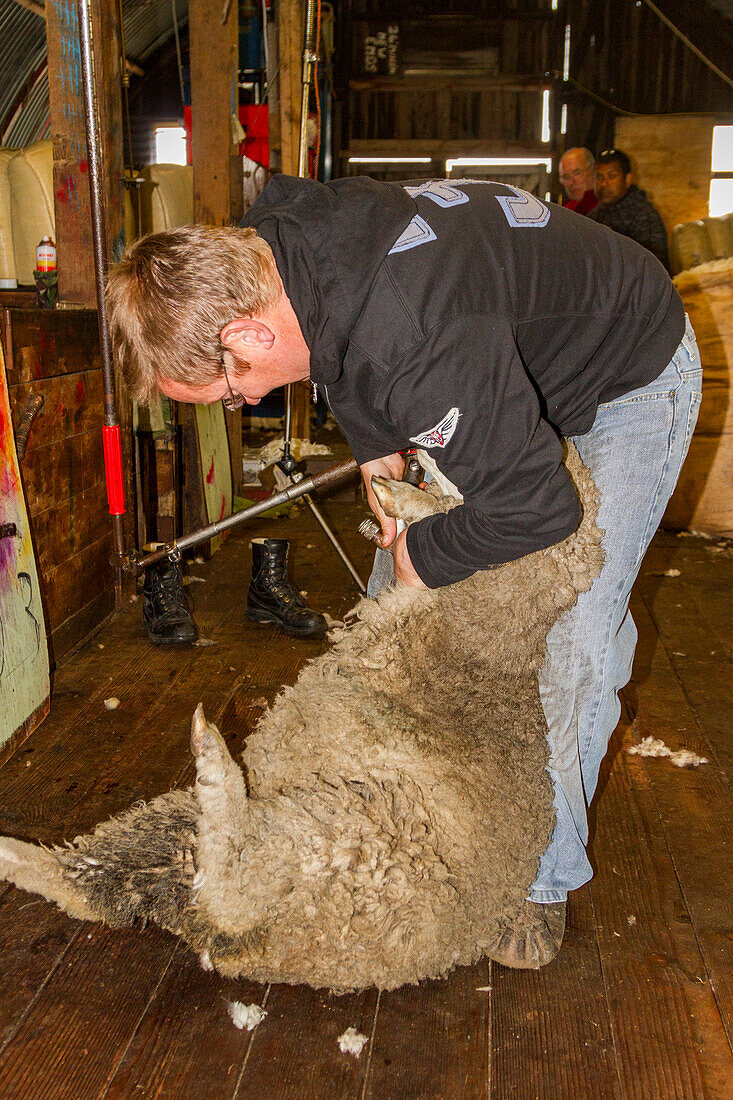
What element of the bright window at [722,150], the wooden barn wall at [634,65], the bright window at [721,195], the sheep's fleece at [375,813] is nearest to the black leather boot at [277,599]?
the sheep's fleece at [375,813]

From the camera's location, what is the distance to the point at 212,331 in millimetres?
1193

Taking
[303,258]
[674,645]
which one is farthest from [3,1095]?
[674,645]

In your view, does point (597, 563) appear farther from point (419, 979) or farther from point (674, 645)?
point (674, 645)

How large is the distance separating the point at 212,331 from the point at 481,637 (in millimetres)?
671

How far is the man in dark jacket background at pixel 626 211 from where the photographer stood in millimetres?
4691

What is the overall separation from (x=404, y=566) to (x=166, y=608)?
1.76 meters

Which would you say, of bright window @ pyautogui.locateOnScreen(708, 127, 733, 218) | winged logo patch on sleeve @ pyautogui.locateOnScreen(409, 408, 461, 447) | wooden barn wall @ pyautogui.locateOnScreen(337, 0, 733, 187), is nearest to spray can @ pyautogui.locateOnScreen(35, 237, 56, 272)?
winged logo patch on sleeve @ pyautogui.locateOnScreen(409, 408, 461, 447)

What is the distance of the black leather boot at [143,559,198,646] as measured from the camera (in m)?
2.90

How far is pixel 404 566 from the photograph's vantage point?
1.38m

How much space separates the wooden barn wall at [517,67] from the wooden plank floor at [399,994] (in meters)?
8.21

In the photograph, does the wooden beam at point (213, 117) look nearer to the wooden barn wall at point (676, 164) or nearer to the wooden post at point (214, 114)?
the wooden post at point (214, 114)

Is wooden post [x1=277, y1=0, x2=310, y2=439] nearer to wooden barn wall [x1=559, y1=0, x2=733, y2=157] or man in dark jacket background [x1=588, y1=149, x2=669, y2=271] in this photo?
man in dark jacket background [x1=588, y1=149, x2=669, y2=271]

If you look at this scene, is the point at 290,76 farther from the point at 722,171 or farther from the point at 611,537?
the point at 722,171

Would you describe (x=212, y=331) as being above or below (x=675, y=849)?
above
